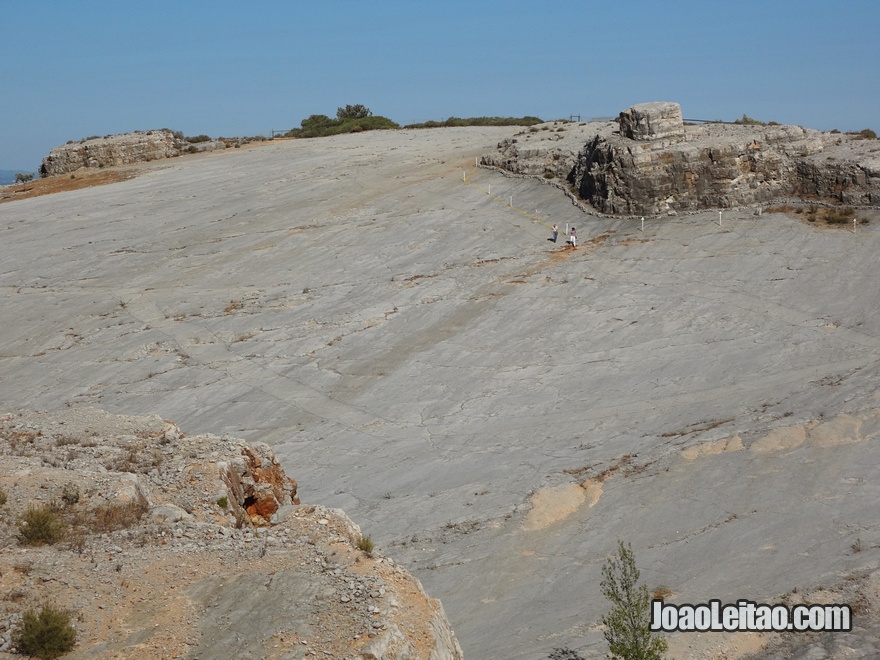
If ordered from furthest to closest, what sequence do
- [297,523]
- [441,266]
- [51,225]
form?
[51,225], [441,266], [297,523]

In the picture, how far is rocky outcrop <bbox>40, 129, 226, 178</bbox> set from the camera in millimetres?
59062

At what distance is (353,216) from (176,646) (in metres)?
33.2

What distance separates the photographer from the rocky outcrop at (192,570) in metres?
8.86

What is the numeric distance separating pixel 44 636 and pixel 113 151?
184 ft

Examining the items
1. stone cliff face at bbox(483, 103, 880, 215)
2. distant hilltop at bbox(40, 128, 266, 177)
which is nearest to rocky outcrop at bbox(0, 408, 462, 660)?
stone cliff face at bbox(483, 103, 880, 215)

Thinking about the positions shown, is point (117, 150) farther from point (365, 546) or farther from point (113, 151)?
point (365, 546)

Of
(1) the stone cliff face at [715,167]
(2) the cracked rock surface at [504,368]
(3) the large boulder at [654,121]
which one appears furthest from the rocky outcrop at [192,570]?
(3) the large boulder at [654,121]

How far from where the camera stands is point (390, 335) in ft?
98.8

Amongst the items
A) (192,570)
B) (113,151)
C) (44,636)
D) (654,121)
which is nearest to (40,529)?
(192,570)

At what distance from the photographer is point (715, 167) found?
35438 millimetres

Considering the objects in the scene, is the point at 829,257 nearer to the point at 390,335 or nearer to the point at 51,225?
the point at 390,335

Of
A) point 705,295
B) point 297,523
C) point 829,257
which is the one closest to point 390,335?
point 705,295

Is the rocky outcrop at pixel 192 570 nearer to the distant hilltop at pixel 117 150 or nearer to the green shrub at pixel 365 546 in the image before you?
the green shrub at pixel 365 546

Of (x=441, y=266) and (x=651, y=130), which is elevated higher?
(x=651, y=130)
